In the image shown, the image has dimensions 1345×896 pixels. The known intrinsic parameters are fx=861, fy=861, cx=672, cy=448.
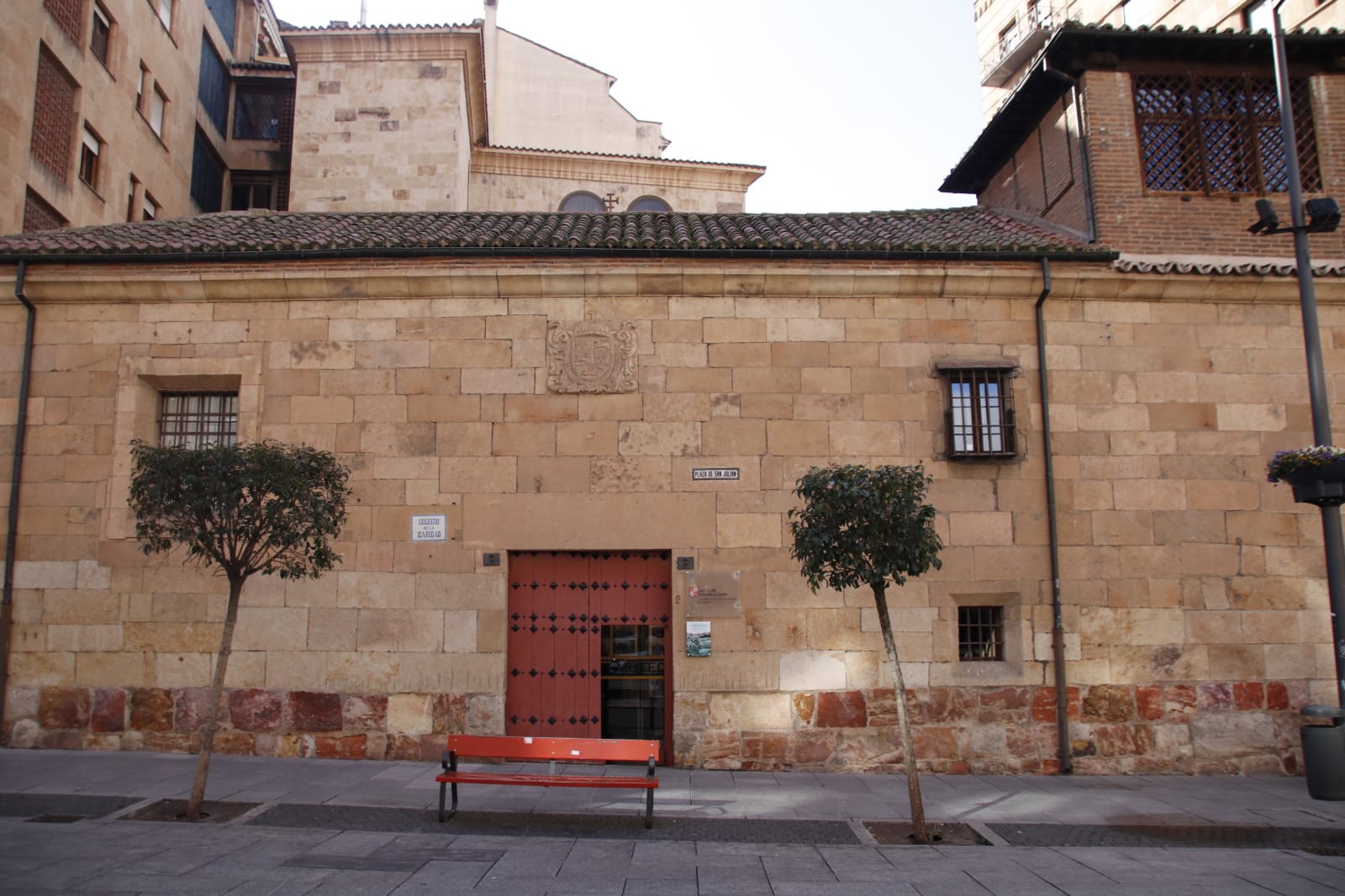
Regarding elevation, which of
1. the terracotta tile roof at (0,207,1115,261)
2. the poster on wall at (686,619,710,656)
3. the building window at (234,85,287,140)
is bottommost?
the poster on wall at (686,619,710,656)

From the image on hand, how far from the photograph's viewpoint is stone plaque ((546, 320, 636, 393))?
9.52m

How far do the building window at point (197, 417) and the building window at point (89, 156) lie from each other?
10046 mm

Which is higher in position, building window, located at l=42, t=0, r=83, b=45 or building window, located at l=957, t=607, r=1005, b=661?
building window, located at l=42, t=0, r=83, b=45

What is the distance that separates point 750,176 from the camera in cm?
2427

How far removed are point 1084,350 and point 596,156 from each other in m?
16.1

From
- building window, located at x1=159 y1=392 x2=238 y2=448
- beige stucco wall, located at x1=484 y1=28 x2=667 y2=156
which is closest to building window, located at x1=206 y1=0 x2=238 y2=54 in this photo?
beige stucco wall, located at x1=484 y1=28 x2=667 y2=156

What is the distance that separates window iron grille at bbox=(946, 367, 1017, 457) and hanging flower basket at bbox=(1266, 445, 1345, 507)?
256cm

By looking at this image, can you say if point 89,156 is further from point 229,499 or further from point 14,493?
point 229,499

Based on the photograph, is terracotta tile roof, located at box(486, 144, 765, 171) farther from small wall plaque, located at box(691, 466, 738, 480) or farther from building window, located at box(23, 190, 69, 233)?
small wall plaque, located at box(691, 466, 738, 480)

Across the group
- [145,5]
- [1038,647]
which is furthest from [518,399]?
[145,5]

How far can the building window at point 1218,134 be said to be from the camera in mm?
10609

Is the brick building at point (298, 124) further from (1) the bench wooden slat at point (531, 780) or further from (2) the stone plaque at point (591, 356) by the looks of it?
(1) the bench wooden slat at point (531, 780)

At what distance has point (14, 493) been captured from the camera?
9367mm

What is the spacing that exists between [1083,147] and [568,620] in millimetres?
8421
